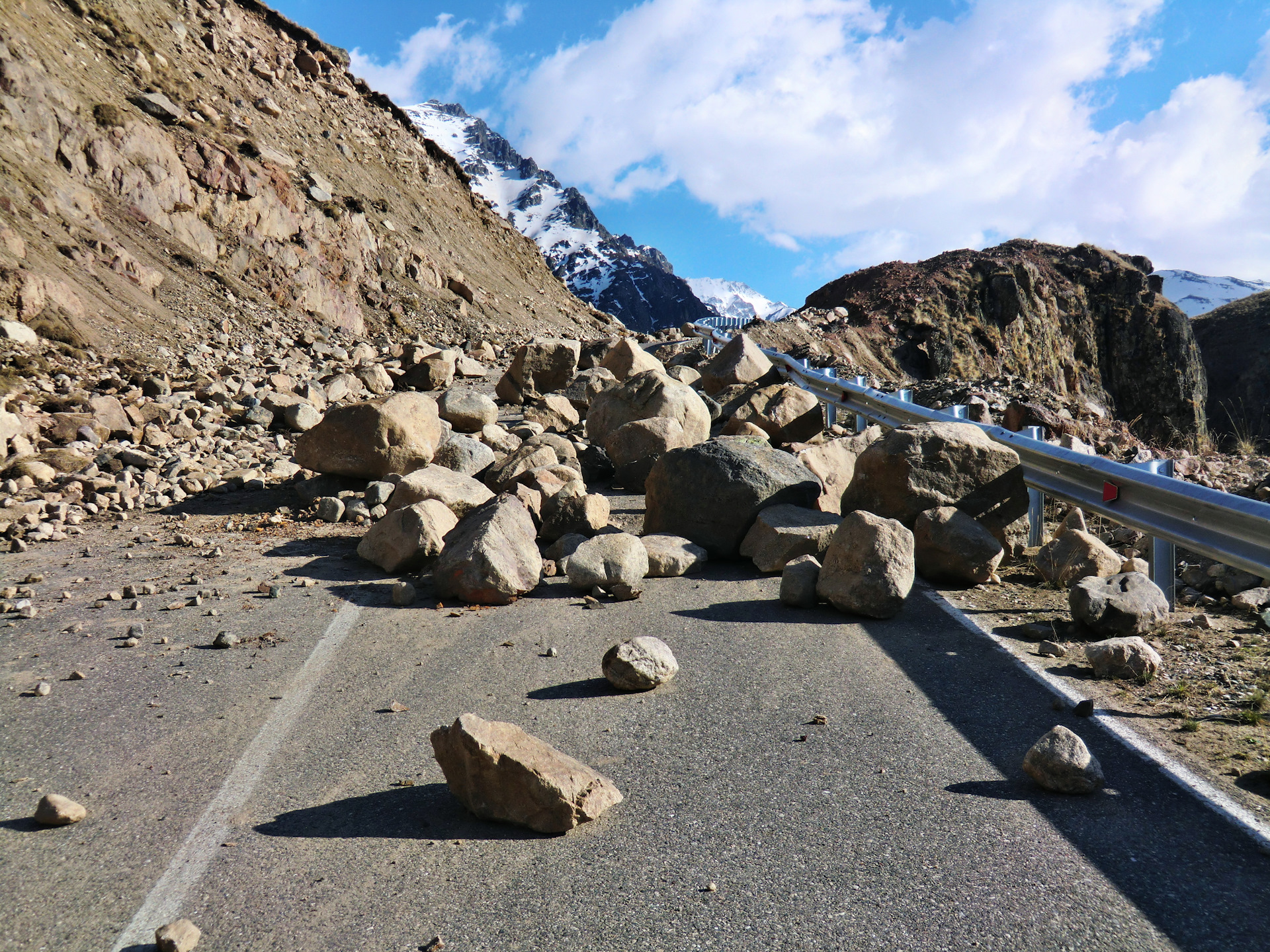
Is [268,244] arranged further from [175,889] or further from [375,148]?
[175,889]

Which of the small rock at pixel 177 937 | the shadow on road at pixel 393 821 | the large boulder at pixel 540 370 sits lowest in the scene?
the small rock at pixel 177 937

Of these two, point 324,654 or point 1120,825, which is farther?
point 324,654

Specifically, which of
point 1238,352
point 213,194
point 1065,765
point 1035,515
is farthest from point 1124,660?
point 1238,352

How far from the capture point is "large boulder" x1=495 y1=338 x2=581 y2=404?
1312 centimetres

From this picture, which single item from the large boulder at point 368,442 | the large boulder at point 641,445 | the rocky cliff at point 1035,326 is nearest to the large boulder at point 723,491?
the large boulder at point 641,445

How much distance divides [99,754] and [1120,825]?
3.68 metres

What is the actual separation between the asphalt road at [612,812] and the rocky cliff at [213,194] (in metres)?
11.8

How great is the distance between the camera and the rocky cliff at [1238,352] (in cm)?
4625

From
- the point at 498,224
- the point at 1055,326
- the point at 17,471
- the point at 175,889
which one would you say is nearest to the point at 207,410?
the point at 17,471

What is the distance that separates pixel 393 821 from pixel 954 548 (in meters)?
3.66

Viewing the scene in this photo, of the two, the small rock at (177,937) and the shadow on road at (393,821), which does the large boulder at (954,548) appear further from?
the small rock at (177,937)

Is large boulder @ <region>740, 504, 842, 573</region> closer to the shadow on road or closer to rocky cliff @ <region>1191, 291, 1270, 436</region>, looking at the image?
the shadow on road

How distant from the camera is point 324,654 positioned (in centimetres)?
440

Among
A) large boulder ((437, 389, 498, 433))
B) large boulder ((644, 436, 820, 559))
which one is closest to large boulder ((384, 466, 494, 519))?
large boulder ((644, 436, 820, 559))
